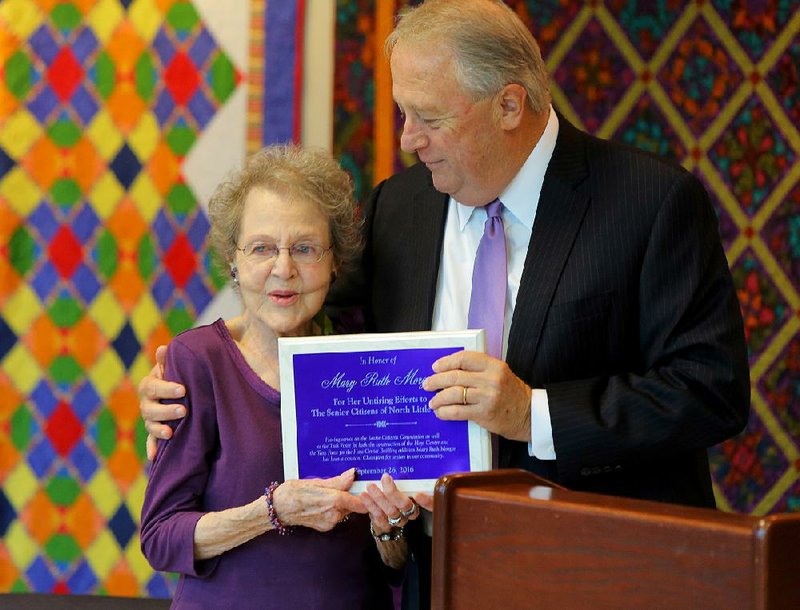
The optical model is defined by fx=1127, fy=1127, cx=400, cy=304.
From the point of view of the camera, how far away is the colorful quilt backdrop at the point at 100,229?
10.8ft

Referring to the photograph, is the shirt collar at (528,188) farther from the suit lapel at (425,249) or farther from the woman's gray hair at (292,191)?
the woman's gray hair at (292,191)

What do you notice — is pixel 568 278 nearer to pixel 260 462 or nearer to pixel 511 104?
pixel 511 104

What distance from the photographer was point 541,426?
6.22ft

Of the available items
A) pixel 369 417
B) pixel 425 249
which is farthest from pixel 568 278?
pixel 369 417

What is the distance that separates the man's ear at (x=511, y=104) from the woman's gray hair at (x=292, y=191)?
0.31 metres

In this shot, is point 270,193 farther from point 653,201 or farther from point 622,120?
point 622,120

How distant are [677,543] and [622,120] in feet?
9.26

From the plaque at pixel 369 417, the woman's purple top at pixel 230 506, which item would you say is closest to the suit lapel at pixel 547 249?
the plaque at pixel 369 417

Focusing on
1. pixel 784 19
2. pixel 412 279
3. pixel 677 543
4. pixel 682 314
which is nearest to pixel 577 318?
pixel 682 314

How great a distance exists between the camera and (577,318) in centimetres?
197

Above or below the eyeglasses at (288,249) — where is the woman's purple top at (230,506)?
below

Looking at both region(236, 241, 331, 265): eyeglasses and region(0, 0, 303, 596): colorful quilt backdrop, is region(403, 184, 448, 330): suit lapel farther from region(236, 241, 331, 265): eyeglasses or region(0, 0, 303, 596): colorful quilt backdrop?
region(0, 0, 303, 596): colorful quilt backdrop

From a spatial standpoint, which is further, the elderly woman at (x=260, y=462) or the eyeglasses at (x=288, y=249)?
the eyeglasses at (x=288, y=249)

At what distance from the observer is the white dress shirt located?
2070 mm
